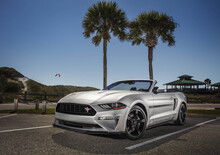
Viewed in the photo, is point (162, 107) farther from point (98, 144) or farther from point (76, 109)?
point (76, 109)

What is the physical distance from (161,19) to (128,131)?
19.5m

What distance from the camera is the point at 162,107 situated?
5.39m

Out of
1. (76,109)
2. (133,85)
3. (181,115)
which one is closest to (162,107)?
(133,85)

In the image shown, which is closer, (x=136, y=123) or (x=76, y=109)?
(x=76, y=109)

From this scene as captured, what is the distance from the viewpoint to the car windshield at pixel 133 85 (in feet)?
18.4

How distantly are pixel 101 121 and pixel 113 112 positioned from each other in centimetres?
28

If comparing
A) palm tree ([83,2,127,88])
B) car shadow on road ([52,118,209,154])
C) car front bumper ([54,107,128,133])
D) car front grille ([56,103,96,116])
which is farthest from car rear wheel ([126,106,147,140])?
palm tree ([83,2,127,88])

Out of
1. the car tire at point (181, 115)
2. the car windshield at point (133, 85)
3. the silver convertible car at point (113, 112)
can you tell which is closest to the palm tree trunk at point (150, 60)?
the car tire at point (181, 115)

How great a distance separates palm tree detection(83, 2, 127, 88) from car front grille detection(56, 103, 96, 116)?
16374 millimetres

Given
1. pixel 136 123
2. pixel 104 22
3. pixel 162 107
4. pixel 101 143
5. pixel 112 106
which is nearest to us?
pixel 112 106

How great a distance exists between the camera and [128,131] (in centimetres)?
433

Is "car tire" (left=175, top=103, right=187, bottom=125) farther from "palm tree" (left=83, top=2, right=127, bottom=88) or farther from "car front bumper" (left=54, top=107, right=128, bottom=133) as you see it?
"palm tree" (left=83, top=2, right=127, bottom=88)

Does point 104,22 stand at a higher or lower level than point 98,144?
higher

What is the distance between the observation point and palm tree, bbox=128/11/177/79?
2177 cm
